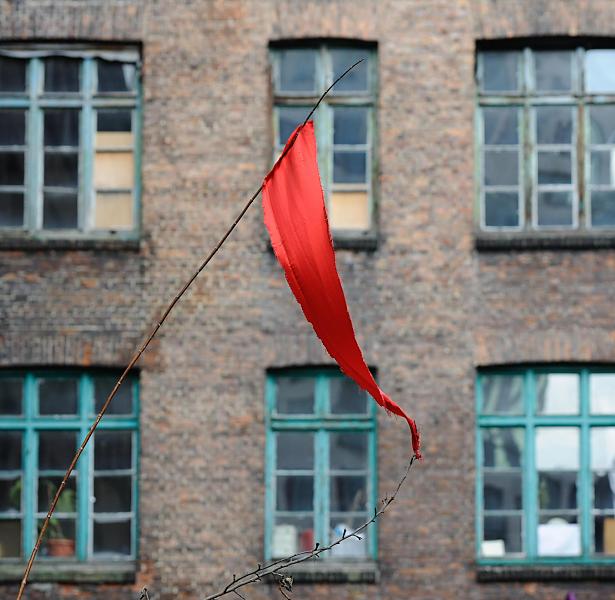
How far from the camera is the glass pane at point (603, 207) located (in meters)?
12.3

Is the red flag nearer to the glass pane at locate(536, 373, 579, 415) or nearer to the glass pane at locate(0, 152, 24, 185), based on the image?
the glass pane at locate(536, 373, 579, 415)

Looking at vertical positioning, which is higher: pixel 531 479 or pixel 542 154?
pixel 542 154

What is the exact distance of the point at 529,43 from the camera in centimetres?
1223

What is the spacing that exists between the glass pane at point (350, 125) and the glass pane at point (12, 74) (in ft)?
9.91

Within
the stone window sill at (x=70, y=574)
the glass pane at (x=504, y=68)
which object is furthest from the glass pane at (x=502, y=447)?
the stone window sill at (x=70, y=574)

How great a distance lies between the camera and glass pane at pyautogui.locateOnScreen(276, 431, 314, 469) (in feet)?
39.6

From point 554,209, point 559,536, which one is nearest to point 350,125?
point 554,209

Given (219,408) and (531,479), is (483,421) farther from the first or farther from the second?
(219,408)

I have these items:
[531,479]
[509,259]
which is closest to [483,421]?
[531,479]

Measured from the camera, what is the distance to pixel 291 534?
39.5ft

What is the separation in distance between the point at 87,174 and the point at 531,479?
5118 mm

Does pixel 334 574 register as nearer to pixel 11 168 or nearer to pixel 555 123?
pixel 555 123

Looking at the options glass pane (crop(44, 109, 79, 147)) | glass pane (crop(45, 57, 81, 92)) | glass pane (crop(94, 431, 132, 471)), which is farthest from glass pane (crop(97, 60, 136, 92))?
glass pane (crop(94, 431, 132, 471))

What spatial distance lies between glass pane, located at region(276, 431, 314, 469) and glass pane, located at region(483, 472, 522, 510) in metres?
1.67
